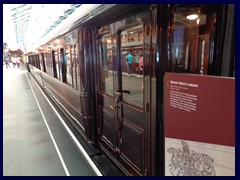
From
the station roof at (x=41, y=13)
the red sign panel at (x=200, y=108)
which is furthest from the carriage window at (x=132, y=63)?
the station roof at (x=41, y=13)

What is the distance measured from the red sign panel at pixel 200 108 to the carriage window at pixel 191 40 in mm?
291

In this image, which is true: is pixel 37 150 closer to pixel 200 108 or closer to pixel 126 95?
pixel 126 95

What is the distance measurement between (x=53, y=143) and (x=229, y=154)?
2971 millimetres

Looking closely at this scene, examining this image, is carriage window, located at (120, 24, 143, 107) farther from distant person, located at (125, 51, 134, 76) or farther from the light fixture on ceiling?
the light fixture on ceiling

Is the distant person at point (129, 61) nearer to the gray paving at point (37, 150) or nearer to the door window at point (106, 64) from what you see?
the door window at point (106, 64)

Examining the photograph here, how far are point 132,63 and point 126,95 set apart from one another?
1.45ft

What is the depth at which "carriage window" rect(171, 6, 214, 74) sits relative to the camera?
1.55m

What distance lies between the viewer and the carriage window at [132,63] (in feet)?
6.46

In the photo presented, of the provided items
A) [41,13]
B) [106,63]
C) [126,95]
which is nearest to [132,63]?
[126,95]

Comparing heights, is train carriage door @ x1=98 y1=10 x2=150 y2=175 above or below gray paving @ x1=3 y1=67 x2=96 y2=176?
above

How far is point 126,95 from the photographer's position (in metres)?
2.37

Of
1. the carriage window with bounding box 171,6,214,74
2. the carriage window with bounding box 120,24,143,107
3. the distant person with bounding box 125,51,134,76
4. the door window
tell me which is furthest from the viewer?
the door window

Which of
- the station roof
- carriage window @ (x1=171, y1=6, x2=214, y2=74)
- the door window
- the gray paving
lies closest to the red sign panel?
carriage window @ (x1=171, y1=6, x2=214, y2=74)

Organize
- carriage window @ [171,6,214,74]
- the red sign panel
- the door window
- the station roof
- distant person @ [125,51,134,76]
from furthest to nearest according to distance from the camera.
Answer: the door window < distant person @ [125,51,134,76] < the station roof < carriage window @ [171,6,214,74] < the red sign panel
